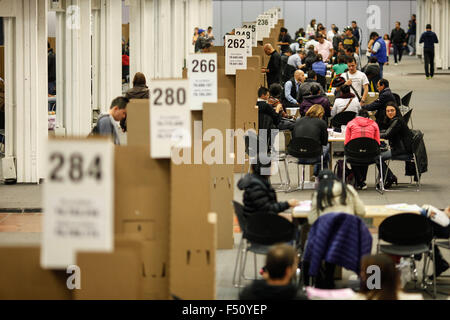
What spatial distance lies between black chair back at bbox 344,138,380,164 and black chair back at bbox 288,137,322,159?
1.48 ft

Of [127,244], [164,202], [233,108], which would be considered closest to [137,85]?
[233,108]

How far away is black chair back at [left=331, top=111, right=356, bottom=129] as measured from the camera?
1573 cm

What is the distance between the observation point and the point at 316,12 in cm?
4831

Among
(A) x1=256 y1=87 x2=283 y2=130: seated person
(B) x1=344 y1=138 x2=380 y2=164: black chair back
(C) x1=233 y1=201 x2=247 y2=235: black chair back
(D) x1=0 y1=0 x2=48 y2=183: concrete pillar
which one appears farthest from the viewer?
(A) x1=256 y1=87 x2=283 y2=130: seated person

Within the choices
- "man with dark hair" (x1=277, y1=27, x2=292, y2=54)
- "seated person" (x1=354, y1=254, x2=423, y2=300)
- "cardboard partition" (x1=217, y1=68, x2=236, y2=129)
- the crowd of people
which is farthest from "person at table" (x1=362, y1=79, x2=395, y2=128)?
"man with dark hair" (x1=277, y1=27, x2=292, y2=54)

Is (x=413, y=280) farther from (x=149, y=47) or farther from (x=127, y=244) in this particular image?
(x=149, y=47)

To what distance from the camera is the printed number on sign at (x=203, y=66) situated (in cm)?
1222

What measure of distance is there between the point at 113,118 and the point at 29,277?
4699mm

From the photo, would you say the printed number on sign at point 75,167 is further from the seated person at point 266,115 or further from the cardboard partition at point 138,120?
the seated person at point 266,115

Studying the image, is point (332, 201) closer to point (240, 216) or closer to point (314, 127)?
point (240, 216)

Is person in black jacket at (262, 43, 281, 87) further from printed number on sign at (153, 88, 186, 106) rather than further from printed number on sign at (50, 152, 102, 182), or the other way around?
printed number on sign at (50, 152, 102, 182)

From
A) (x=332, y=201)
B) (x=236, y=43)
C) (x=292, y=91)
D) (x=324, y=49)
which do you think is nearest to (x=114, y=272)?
(x=332, y=201)

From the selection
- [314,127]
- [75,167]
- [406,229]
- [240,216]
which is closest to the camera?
[75,167]
